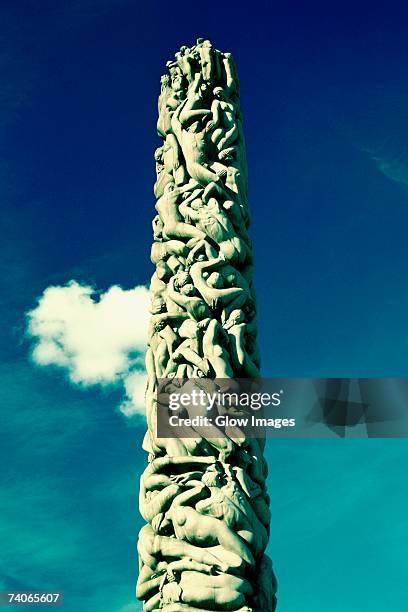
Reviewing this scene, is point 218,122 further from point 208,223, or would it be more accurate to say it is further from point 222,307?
point 222,307

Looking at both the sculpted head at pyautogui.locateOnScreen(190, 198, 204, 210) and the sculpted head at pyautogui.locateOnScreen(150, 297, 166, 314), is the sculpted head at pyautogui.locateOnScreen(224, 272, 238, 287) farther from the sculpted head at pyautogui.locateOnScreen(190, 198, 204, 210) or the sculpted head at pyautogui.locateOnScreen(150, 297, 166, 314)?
the sculpted head at pyautogui.locateOnScreen(190, 198, 204, 210)

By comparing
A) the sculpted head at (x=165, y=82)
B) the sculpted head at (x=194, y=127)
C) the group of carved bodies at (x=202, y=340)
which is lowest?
the group of carved bodies at (x=202, y=340)

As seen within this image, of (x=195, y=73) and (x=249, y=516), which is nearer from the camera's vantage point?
(x=249, y=516)

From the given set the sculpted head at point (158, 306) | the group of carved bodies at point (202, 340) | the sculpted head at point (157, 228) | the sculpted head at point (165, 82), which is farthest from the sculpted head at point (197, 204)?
the sculpted head at point (165, 82)

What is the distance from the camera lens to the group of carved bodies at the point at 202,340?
8.40m

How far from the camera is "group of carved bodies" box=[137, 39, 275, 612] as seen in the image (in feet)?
27.6

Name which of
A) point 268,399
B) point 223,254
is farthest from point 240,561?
point 223,254

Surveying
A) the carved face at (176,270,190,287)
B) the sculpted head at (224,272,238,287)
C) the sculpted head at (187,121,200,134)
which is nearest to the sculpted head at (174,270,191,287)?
the carved face at (176,270,190,287)

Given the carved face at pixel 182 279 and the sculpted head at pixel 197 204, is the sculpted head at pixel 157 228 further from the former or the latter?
the carved face at pixel 182 279

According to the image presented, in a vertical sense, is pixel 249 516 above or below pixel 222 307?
below

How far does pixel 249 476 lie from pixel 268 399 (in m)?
0.96

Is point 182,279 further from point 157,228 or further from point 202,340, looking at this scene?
point 157,228

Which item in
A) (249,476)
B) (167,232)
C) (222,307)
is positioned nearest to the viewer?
(249,476)

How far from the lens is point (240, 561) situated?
8.20m
